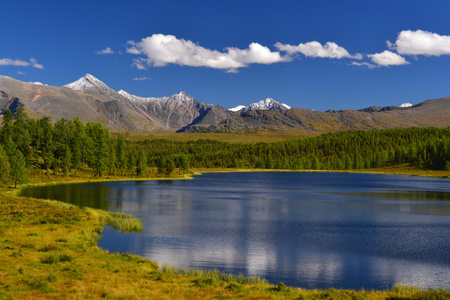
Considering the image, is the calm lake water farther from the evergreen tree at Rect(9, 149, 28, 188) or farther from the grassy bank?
the evergreen tree at Rect(9, 149, 28, 188)

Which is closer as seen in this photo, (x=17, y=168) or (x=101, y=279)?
(x=101, y=279)

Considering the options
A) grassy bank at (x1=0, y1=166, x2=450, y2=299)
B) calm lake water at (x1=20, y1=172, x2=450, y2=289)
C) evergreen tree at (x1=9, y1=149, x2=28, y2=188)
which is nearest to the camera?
grassy bank at (x1=0, y1=166, x2=450, y2=299)

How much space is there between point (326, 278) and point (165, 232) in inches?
1162

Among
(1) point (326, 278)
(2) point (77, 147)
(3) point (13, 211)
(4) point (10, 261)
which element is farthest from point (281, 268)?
(2) point (77, 147)

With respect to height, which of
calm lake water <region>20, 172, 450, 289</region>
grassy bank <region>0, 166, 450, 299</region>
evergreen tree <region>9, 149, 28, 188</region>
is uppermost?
evergreen tree <region>9, 149, 28, 188</region>

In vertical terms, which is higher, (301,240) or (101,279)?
(101,279)

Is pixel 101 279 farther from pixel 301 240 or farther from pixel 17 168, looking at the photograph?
pixel 17 168

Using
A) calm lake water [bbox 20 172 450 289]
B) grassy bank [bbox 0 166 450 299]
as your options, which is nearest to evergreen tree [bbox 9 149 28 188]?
calm lake water [bbox 20 172 450 289]

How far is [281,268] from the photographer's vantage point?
42.1 m

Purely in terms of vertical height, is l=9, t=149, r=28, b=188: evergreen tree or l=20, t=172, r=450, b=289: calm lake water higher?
l=9, t=149, r=28, b=188: evergreen tree

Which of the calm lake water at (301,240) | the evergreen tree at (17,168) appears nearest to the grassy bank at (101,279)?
the calm lake water at (301,240)

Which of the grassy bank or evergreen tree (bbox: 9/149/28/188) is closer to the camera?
the grassy bank

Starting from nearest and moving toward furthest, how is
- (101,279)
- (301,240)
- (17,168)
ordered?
(101,279) < (301,240) < (17,168)

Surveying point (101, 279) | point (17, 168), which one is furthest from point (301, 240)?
point (17, 168)
